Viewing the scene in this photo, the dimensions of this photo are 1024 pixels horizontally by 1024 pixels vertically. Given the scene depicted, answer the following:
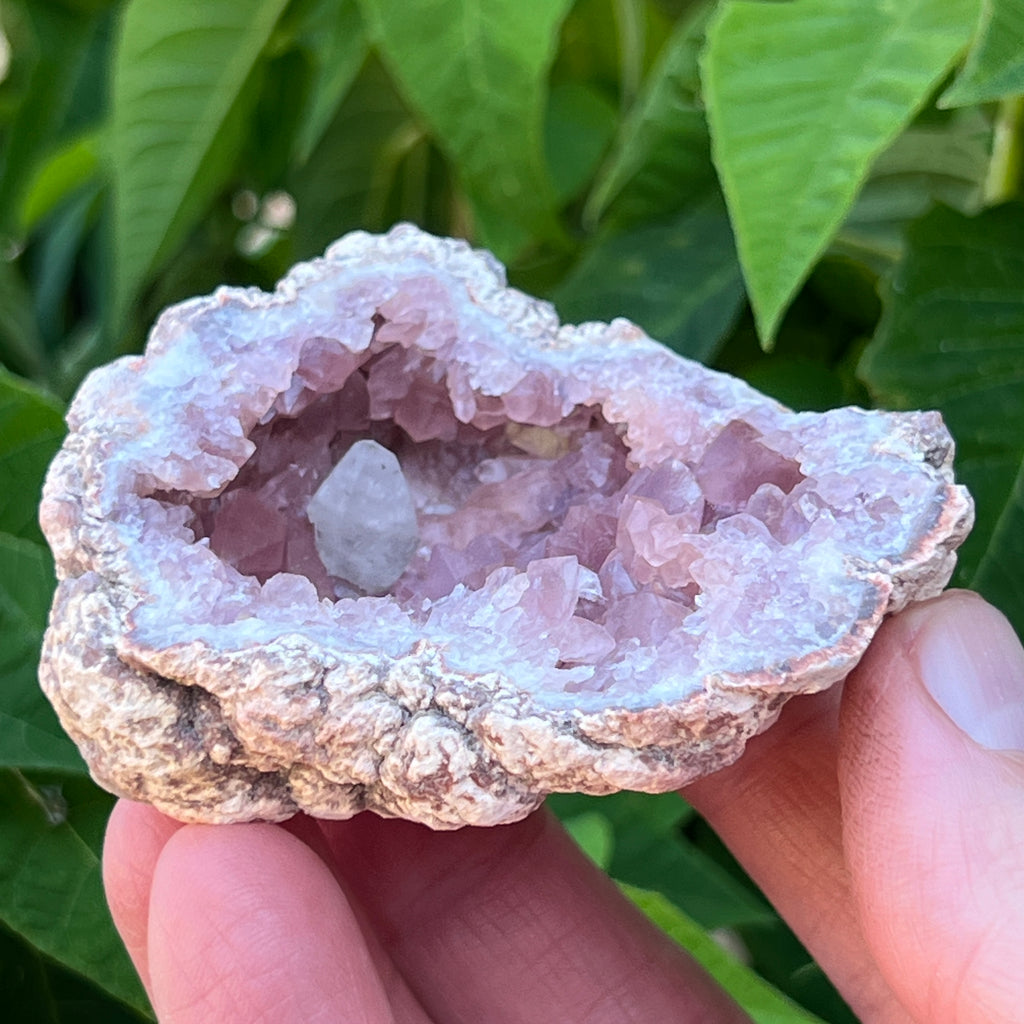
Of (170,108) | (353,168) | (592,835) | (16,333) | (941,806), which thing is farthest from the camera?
(16,333)

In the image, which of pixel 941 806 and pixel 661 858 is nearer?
pixel 941 806

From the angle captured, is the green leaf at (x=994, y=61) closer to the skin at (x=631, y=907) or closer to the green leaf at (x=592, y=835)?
the skin at (x=631, y=907)

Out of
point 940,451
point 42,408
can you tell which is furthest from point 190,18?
point 940,451

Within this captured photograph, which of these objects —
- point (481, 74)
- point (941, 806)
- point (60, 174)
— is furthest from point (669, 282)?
point (60, 174)

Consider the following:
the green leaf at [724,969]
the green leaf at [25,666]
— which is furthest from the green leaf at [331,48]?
the green leaf at [724,969]

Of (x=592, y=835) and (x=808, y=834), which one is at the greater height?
(x=808, y=834)

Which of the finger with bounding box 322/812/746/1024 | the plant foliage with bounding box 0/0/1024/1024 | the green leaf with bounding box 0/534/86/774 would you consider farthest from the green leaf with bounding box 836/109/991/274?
the green leaf with bounding box 0/534/86/774

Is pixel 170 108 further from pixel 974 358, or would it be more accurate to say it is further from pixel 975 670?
pixel 975 670

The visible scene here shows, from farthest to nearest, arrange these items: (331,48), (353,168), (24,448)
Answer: (353,168), (331,48), (24,448)
